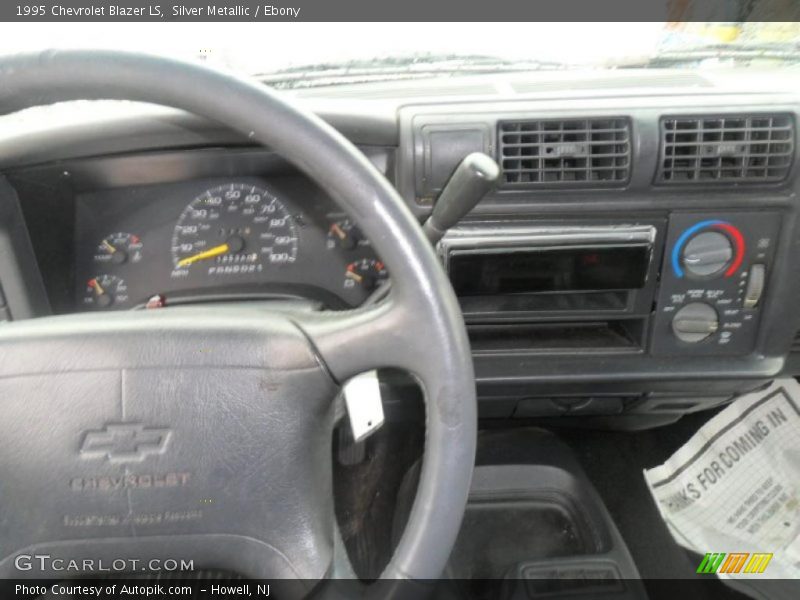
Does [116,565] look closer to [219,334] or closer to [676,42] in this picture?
[219,334]

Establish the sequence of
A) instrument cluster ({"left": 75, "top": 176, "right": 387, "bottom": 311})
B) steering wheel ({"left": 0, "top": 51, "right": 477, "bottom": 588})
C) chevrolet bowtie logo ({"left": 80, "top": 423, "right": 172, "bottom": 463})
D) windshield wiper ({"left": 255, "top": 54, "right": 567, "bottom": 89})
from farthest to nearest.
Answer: windshield wiper ({"left": 255, "top": 54, "right": 567, "bottom": 89}) → instrument cluster ({"left": 75, "top": 176, "right": 387, "bottom": 311}) → chevrolet bowtie logo ({"left": 80, "top": 423, "right": 172, "bottom": 463}) → steering wheel ({"left": 0, "top": 51, "right": 477, "bottom": 588})

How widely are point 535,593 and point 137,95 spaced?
977 millimetres

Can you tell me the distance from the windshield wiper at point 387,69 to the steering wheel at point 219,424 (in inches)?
25.7

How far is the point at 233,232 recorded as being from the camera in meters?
1.35

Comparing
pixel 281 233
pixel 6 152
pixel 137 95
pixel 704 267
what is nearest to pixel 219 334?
pixel 137 95

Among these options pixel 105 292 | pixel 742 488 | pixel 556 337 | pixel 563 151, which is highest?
pixel 563 151

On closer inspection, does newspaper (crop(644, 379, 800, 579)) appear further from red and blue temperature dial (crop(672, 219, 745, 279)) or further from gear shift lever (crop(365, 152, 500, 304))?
gear shift lever (crop(365, 152, 500, 304))

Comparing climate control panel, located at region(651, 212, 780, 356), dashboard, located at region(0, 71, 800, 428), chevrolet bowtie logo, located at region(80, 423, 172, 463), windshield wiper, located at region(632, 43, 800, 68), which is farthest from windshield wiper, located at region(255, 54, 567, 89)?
chevrolet bowtie logo, located at region(80, 423, 172, 463)

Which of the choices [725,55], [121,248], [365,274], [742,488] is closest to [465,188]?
[365,274]

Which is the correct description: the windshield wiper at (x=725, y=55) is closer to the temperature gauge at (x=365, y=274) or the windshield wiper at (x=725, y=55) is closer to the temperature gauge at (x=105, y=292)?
the temperature gauge at (x=365, y=274)

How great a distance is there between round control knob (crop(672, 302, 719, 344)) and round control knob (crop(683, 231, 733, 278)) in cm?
8

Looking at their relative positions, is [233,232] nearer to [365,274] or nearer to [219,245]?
[219,245]

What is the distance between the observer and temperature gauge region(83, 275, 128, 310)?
55.3 inches

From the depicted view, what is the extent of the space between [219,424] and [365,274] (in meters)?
0.51
